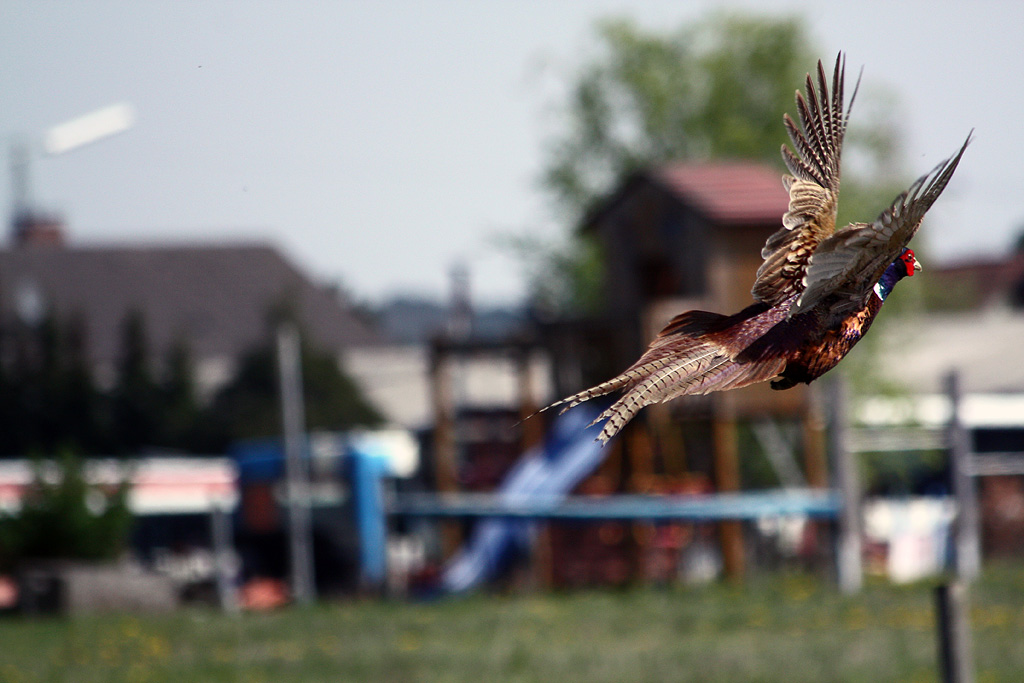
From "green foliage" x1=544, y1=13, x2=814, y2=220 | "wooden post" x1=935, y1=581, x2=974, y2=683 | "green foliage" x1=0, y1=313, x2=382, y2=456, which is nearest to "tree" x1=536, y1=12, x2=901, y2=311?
"green foliage" x1=544, y1=13, x2=814, y2=220

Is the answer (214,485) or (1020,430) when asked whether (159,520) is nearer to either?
(214,485)

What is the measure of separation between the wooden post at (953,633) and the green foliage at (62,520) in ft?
54.3

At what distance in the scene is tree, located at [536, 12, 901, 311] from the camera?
3584 centimetres

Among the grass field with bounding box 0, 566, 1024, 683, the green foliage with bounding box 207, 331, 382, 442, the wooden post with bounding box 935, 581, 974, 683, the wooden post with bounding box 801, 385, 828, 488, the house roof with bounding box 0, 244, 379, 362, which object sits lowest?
the grass field with bounding box 0, 566, 1024, 683

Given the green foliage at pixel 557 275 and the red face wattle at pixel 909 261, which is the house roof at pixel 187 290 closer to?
the green foliage at pixel 557 275

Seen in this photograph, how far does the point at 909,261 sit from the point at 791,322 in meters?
0.13

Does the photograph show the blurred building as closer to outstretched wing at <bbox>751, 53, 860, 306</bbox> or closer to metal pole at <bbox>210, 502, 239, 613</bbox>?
metal pole at <bbox>210, 502, 239, 613</bbox>

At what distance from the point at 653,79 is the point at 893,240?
1427 inches

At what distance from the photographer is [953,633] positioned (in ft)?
18.9

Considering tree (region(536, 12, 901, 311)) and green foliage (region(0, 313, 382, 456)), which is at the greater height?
tree (region(536, 12, 901, 311))

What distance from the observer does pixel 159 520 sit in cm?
3741

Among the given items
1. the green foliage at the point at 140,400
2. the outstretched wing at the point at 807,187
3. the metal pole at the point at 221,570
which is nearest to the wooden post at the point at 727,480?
the metal pole at the point at 221,570

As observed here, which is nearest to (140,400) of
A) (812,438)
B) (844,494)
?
(812,438)

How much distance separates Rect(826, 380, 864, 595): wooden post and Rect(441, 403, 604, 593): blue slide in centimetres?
347
